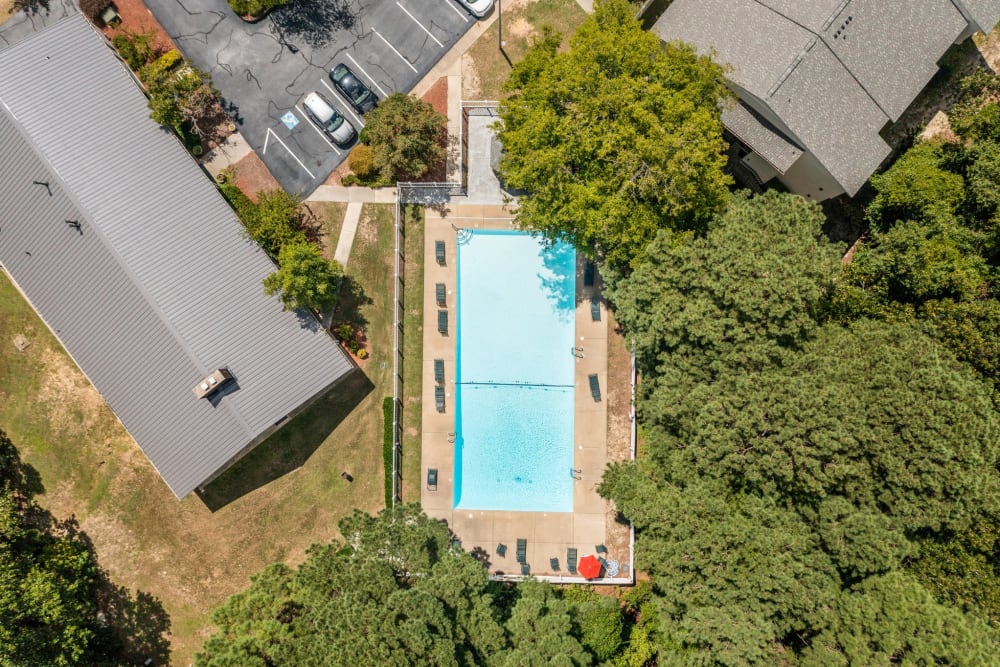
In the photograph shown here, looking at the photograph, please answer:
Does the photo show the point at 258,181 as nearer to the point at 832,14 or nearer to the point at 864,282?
the point at 832,14

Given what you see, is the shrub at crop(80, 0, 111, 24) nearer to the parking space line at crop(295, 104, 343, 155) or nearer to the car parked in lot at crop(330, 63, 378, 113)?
the parking space line at crop(295, 104, 343, 155)

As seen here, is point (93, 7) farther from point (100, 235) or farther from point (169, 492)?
point (169, 492)

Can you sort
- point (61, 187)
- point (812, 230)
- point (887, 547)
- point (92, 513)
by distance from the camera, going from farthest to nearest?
point (92, 513)
point (61, 187)
point (812, 230)
point (887, 547)

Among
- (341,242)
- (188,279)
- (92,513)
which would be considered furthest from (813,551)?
(92,513)

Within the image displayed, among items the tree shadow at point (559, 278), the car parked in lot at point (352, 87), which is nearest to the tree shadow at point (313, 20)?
the car parked in lot at point (352, 87)

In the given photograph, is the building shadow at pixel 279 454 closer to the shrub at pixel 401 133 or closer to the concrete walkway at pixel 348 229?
the concrete walkway at pixel 348 229

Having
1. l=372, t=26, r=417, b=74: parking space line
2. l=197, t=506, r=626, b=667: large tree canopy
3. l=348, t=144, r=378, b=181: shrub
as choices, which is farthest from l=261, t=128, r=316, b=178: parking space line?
l=197, t=506, r=626, b=667: large tree canopy

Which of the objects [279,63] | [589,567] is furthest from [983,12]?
[279,63]

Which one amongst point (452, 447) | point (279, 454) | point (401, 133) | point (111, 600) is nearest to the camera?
point (401, 133)
